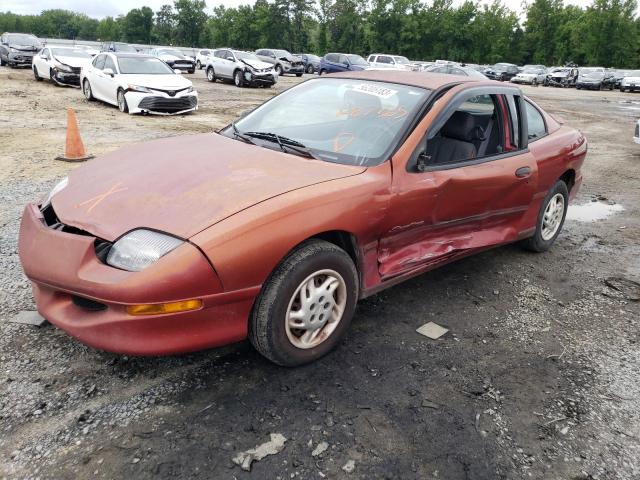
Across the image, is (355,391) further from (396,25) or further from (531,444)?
(396,25)

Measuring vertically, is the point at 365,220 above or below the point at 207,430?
above

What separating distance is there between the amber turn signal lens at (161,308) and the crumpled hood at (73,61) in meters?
18.3

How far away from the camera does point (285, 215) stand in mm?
2596

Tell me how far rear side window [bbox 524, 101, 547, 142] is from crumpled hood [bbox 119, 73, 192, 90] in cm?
990

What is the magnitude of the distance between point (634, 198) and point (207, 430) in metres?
7.07

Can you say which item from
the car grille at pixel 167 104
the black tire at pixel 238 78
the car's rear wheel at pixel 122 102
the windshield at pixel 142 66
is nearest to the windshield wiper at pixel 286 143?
the car grille at pixel 167 104

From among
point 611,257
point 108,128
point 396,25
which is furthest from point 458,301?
point 396,25

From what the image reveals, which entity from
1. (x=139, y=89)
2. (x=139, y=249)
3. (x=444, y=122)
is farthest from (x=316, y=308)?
(x=139, y=89)

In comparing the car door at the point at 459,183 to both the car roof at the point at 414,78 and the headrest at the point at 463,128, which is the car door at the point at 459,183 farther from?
the car roof at the point at 414,78

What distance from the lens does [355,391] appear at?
271 centimetres

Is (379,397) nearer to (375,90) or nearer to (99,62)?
(375,90)

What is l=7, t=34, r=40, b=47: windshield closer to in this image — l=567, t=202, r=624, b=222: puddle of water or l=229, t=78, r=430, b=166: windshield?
l=229, t=78, r=430, b=166: windshield

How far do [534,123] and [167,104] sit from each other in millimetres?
10024

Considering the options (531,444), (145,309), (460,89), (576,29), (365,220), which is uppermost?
(576,29)
